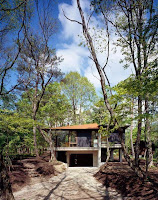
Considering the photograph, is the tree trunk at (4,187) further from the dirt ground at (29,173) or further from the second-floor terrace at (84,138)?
the second-floor terrace at (84,138)

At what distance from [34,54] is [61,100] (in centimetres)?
589

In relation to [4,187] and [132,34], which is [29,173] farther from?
[132,34]

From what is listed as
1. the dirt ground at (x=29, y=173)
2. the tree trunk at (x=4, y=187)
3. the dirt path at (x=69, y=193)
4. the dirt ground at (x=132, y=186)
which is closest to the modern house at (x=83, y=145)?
the dirt ground at (x=29, y=173)

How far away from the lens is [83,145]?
16.1 metres

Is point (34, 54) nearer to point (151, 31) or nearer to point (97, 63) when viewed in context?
point (97, 63)

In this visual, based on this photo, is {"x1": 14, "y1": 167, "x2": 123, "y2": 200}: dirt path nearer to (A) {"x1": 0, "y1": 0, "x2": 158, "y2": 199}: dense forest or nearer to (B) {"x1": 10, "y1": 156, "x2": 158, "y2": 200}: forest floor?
(B) {"x1": 10, "y1": 156, "x2": 158, "y2": 200}: forest floor

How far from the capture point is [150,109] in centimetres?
698

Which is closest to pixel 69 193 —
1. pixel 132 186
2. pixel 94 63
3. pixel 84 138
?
pixel 132 186

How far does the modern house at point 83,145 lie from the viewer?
15672 mm

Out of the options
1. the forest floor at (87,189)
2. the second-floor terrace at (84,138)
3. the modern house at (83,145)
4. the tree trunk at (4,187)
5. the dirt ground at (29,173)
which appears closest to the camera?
the tree trunk at (4,187)

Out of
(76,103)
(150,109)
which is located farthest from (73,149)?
(150,109)

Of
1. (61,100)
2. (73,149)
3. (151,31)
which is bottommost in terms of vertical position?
(73,149)

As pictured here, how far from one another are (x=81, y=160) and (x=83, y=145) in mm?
2316

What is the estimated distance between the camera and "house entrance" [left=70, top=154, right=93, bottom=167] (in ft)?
56.0
